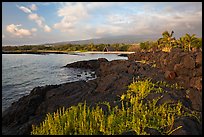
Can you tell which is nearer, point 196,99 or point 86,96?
point 196,99

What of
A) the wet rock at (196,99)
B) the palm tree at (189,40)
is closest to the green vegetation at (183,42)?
the palm tree at (189,40)

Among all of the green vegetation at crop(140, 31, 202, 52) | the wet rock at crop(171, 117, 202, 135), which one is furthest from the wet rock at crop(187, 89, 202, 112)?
the green vegetation at crop(140, 31, 202, 52)

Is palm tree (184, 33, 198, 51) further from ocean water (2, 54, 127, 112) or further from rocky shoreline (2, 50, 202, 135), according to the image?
rocky shoreline (2, 50, 202, 135)

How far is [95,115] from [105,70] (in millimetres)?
28561

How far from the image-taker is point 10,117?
45.6ft

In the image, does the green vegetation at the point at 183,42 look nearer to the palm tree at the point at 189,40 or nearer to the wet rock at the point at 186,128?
the palm tree at the point at 189,40

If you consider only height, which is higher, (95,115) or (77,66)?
(95,115)

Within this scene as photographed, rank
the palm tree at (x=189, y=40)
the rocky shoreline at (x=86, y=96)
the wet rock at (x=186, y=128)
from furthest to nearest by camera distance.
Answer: the palm tree at (x=189, y=40) → the rocky shoreline at (x=86, y=96) → the wet rock at (x=186, y=128)

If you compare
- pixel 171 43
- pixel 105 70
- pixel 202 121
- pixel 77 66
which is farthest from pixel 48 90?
pixel 171 43

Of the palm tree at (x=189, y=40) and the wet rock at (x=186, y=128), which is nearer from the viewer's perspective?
the wet rock at (x=186, y=128)

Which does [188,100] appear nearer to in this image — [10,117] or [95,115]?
[95,115]

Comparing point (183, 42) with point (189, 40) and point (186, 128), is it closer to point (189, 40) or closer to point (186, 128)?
point (189, 40)

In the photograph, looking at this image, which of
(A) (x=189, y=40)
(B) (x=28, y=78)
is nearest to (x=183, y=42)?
(A) (x=189, y=40)

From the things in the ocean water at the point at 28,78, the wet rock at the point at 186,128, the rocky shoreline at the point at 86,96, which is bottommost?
the ocean water at the point at 28,78
